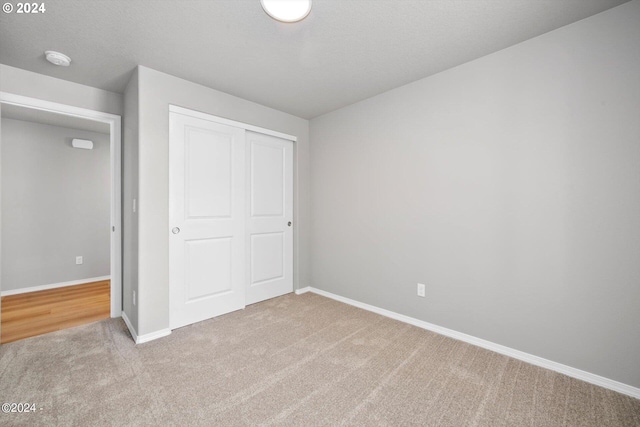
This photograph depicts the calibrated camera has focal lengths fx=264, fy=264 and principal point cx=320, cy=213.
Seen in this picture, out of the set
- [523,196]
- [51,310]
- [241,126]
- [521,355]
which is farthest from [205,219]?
[521,355]

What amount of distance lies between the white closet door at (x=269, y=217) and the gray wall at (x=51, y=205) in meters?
3.01

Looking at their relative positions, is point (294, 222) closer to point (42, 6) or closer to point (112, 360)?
point (112, 360)

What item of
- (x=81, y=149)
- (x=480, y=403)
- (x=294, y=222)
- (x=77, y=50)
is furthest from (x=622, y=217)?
(x=81, y=149)

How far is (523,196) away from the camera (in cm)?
204

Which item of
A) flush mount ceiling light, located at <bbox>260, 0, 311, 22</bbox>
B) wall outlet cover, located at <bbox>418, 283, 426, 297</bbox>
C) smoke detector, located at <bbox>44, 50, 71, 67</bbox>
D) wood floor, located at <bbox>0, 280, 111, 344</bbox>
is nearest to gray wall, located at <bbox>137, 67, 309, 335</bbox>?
smoke detector, located at <bbox>44, 50, 71, 67</bbox>

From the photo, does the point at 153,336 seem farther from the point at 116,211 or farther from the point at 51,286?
the point at 51,286

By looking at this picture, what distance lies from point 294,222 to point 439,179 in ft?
6.48

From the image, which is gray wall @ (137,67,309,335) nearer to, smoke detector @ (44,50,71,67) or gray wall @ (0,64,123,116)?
smoke detector @ (44,50,71,67)

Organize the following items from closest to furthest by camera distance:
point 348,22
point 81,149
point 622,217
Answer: point 622,217, point 348,22, point 81,149

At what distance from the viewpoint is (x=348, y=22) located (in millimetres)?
1812

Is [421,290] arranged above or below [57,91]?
below

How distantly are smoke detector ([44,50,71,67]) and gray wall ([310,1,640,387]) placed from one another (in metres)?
2.77

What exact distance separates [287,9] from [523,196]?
2.13 metres

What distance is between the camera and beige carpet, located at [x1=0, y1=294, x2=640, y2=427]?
148 cm
